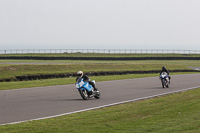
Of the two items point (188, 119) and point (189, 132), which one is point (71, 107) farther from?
point (189, 132)

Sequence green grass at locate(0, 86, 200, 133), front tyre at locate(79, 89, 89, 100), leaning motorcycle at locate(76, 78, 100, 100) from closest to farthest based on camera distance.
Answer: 1. green grass at locate(0, 86, 200, 133)
2. leaning motorcycle at locate(76, 78, 100, 100)
3. front tyre at locate(79, 89, 89, 100)

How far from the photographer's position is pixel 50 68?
41250 mm

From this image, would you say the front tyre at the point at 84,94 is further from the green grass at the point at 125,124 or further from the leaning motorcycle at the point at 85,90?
the green grass at the point at 125,124

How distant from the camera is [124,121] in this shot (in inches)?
447

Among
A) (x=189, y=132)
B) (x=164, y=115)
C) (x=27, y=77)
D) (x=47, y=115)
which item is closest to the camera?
(x=189, y=132)

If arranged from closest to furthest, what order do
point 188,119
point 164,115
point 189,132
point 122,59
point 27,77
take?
point 189,132
point 188,119
point 164,115
point 27,77
point 122,59

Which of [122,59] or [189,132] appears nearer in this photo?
[189,132]

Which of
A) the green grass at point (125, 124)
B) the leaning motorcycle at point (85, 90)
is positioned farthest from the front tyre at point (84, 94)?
the green grass at point (125, 124)

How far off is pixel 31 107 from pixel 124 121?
5.47 m

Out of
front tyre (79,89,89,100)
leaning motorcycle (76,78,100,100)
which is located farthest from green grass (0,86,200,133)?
front tyre (79,89,89,100)

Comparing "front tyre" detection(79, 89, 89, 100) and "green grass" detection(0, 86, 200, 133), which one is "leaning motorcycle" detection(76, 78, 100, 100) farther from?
"green grass" detection(0, 86, 200, 133)

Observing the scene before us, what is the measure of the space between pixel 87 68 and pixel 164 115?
33.9 meters

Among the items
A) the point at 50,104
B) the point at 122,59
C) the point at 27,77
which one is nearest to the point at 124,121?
the point at 50,104

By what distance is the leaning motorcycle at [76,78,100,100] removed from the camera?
18891mm
